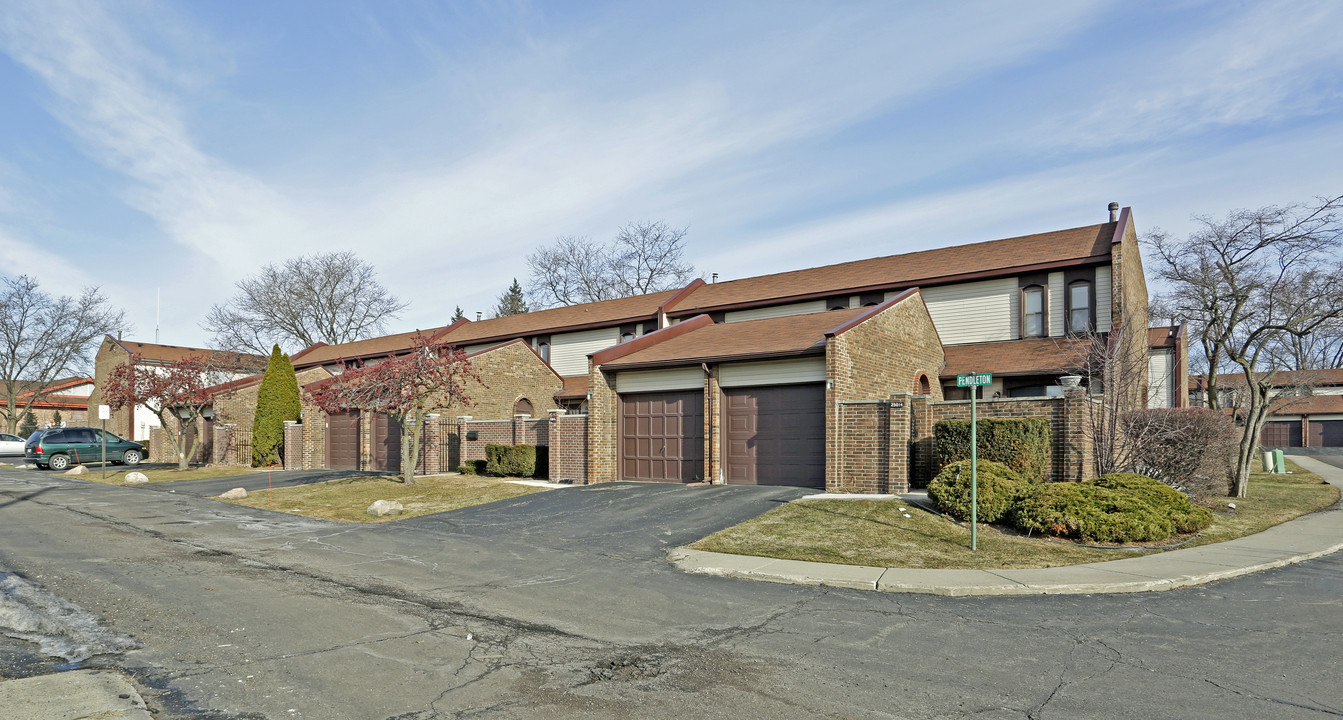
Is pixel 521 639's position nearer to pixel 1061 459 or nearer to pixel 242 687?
pixel 242 687

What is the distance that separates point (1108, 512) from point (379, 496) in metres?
16.3

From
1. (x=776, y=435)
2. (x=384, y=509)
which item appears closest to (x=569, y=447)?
(x=776, y=435)

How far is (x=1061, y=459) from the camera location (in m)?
16.1

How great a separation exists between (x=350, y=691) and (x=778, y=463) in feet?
47.0

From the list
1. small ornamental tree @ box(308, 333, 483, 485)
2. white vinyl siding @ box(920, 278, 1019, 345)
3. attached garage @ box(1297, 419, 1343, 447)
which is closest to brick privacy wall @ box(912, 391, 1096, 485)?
white vinyl siding @ box(920, 278, 1019, 345)

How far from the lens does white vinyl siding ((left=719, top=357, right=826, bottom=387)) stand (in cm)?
1861

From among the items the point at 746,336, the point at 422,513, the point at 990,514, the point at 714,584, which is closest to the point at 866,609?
the point at 714,584

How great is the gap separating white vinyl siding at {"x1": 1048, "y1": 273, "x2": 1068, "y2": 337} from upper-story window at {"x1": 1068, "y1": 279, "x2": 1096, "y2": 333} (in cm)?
23

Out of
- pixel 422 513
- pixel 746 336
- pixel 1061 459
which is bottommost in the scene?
pixel 422 513

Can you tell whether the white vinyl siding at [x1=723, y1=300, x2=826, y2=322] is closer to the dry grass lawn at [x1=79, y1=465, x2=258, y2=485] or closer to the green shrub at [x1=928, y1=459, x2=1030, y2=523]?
the green shrub at [x1=928, y1=459, x2=1030, y2=523]

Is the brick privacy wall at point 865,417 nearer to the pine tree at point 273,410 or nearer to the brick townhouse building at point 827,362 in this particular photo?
the brick townhouse building at point 827,362

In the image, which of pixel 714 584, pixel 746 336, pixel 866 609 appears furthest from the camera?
pixel 746 336

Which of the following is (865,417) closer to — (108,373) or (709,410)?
(709,410)

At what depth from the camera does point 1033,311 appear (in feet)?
83.9
